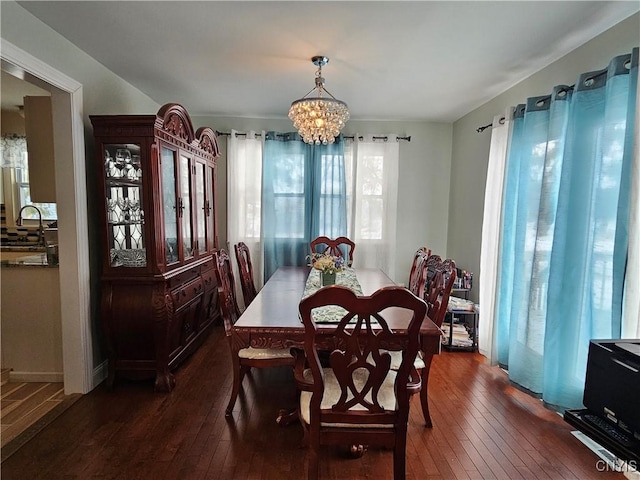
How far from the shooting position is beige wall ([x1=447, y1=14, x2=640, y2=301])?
2016 millimetres

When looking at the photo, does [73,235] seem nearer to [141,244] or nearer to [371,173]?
[141,244]

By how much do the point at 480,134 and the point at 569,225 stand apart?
1799 millimetres

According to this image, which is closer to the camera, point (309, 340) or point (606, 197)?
point (309, 340)

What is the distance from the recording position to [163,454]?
1.86 meters

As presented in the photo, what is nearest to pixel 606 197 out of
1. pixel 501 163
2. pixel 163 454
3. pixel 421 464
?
pixel 501 163

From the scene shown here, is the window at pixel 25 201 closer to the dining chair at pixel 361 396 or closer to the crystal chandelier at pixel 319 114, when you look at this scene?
the crystal chandelier at pixel 319 114

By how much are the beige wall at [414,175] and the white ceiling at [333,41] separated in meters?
0.95

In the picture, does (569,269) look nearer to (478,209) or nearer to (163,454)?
(478,209)

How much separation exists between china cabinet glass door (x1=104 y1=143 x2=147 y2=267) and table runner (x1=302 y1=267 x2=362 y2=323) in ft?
4.10

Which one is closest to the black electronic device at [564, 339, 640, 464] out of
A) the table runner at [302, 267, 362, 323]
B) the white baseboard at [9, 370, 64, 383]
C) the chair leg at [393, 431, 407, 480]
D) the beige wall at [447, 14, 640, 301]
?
the chair leg at [393, 431, 407, 480]

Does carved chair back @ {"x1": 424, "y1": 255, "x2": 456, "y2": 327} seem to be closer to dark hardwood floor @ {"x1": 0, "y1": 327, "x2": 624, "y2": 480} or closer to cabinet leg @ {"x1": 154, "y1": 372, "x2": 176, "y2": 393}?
dark hardwood floor @ {"x1": 0, "y1": 327, "x2": 624, "y2": 480}

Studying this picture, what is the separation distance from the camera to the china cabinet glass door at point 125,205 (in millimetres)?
2461

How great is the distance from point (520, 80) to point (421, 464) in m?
3.02

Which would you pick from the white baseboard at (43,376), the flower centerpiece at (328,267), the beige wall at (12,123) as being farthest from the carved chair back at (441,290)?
the beige wall at (12,123)
